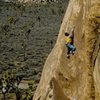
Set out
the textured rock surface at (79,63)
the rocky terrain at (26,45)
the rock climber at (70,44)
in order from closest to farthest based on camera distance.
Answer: the textured rock surface at (79,63)
the rock climber at (70,44)
the rocky terrain at (26,45)

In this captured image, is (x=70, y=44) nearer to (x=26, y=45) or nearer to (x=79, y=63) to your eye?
A: (x=79, y=63)

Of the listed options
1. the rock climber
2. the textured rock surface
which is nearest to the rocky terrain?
the textured rock surface

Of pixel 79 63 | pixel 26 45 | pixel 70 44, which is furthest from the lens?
pixel 26 45

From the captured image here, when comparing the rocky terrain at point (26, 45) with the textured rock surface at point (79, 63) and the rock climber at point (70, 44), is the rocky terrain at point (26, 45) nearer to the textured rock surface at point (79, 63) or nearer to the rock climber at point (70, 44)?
the textured rock surface at point (79, 63)

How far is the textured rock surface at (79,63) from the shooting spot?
65.2ft

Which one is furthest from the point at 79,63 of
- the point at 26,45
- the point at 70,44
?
the point at 26,45

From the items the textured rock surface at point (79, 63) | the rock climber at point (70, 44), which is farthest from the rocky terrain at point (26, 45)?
the rock climber at point (70, 44)

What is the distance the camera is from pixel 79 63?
23.4 meters

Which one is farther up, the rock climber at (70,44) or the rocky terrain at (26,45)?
the rock climber at (70,44)

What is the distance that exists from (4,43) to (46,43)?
1534cm

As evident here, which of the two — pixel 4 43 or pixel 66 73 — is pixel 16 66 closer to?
pixel 4 43

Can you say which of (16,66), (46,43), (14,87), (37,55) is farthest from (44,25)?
(14,87)

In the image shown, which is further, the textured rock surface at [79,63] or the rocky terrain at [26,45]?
the rocky terrain at [26,45]

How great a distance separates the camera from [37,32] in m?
161
